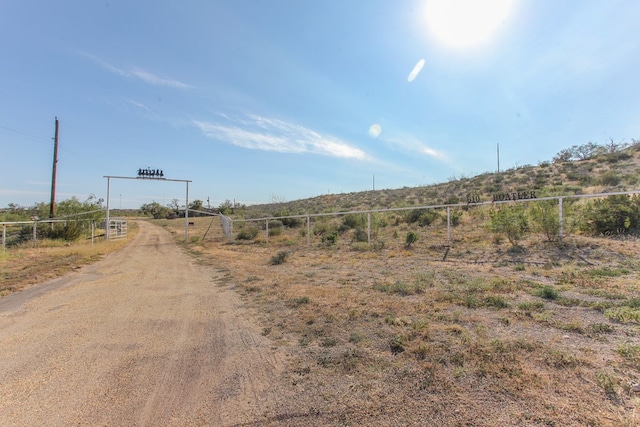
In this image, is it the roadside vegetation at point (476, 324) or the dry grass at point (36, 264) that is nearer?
the roadside vegetation at point (476, 324)

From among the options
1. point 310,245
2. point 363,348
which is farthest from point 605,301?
point 310,245

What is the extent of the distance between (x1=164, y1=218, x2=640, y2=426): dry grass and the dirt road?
0.61 m

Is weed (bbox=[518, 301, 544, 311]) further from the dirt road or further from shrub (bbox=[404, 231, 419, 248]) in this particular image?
shrub (bbox=[404, 231, 419, 248])

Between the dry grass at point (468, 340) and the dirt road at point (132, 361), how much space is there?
0.61m

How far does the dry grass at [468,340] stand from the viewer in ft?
8.81

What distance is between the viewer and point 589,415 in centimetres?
243

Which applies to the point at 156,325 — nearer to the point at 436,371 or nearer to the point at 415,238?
the point at 436,371

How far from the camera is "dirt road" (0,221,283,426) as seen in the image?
2.96 metres

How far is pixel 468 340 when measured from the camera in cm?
388

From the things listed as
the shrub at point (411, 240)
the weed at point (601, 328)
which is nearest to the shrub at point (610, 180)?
the shrub at point (411, 240)

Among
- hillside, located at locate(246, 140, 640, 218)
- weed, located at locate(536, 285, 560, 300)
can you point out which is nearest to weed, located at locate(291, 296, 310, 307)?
weed, located at locate(536, 285, 560, 300)

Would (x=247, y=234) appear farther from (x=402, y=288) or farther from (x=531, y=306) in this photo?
(x=531, y=306)

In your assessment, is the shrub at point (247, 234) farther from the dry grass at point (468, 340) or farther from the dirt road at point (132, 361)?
the dirt road at point (132, 361)

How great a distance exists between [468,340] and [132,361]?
4.19 meters
